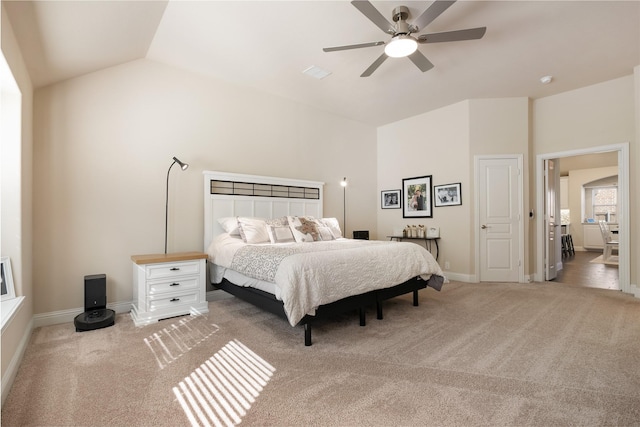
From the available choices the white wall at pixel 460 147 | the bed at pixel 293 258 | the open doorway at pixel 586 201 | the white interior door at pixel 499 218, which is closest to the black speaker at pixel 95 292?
the bed at pixel 293 258

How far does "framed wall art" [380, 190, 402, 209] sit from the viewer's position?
6.05 m

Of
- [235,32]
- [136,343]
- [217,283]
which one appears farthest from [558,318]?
[235,32]

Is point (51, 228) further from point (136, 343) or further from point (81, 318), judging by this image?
point (136, 343)

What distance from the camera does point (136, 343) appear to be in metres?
2.52

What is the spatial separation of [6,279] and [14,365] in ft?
2.26

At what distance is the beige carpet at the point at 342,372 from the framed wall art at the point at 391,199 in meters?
3.14

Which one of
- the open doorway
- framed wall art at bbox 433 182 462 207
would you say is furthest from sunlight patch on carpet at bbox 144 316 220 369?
the open doorway

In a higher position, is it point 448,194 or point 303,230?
point 448,194

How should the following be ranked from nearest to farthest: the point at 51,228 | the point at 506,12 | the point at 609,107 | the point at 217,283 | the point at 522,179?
the point at 506,12
the point at 51,228
the point at 217,283
the point at 609,107
the point at 522,179

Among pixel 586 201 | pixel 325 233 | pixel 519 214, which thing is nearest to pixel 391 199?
pixel 519 214

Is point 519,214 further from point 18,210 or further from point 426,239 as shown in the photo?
point 18,210

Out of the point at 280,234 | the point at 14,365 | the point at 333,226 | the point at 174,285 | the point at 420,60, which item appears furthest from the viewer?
the point at 333,226

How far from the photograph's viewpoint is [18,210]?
2381mm

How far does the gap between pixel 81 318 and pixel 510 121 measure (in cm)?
653
